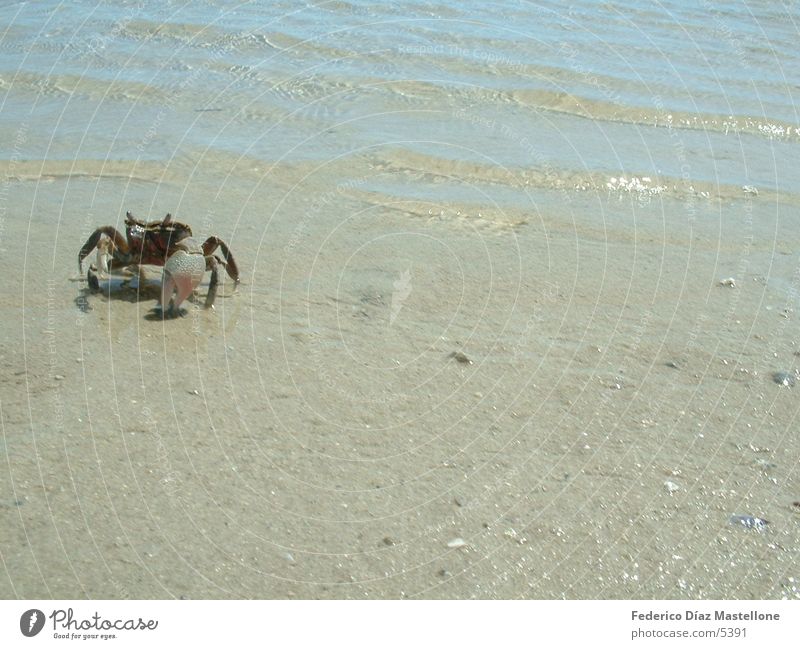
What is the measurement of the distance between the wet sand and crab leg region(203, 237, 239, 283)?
135mm

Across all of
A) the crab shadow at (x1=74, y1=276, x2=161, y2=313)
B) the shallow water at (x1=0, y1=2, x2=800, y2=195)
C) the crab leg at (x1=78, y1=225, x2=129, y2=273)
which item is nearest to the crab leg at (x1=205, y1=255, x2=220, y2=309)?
the crab shadow at (x1=74, y1=276, x2=161, y2=313)

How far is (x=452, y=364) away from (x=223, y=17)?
337 inches

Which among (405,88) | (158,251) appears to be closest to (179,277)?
(158,251)

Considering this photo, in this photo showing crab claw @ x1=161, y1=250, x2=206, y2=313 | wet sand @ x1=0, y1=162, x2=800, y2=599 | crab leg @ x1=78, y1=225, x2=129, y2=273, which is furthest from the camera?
crab leg @ x1=78, y1=225, x2=129, y2=273

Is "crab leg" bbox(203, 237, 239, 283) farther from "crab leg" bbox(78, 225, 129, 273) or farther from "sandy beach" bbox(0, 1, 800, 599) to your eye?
"crab leg" bbox(78, 225, 129, 273)

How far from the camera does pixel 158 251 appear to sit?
602 centimetres

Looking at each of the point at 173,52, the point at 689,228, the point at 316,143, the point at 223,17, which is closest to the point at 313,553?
the point at 689,228

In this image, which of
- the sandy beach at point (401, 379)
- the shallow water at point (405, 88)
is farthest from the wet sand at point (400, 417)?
the shallow water at point (405, 88)

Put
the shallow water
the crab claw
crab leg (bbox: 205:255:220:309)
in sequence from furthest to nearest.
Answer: the shallow water, crab leg (bbox: 205:255:220:309), the crab claw

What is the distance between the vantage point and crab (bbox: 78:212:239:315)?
5797 millimetres

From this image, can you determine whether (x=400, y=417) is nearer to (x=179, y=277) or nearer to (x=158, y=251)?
(x=179, y=277)

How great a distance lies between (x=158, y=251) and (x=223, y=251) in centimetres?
35

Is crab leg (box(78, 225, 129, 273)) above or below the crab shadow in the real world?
above

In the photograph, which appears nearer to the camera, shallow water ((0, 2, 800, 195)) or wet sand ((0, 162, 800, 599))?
wet sand ((0, 162, 800, 599))
